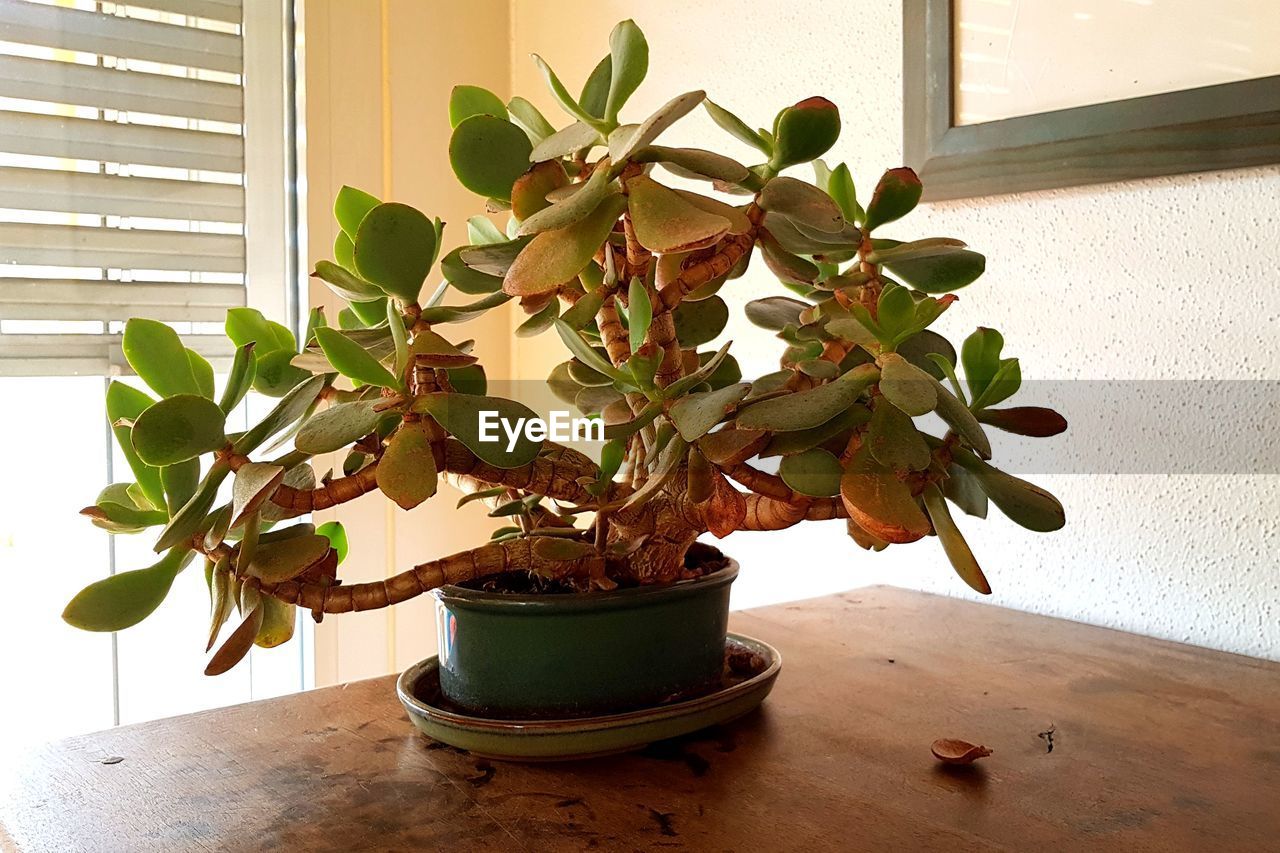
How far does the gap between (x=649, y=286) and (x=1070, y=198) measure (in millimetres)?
602

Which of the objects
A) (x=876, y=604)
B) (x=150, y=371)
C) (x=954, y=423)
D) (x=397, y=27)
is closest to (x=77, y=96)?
(x=397, y=27)

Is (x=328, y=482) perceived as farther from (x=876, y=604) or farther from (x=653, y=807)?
(x=876, y=604)

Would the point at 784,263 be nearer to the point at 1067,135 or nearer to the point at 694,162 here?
the point at 694,162

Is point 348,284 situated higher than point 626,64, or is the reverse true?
point 626,64

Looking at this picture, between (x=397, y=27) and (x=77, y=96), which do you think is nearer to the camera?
(x=77, y=96)

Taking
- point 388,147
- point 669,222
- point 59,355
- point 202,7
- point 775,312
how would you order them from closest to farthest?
point 669,222, point 775,312, point 59,355, point 202,7, point 388,147

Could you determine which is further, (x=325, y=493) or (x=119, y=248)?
(x=119, y=248)

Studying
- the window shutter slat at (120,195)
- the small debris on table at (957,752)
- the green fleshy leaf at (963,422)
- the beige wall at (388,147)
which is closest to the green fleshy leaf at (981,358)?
the green fleshy leaf at (963,422)

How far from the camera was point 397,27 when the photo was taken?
1.67 meters

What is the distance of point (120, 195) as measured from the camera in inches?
58.5

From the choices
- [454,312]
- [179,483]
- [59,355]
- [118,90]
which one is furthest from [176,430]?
[118,90]

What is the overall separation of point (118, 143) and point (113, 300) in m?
0.22

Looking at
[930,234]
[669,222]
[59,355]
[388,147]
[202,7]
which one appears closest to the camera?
[669,222]

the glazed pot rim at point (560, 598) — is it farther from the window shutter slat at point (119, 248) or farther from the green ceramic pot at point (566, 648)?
the window shutter slat at point (119, 248)
